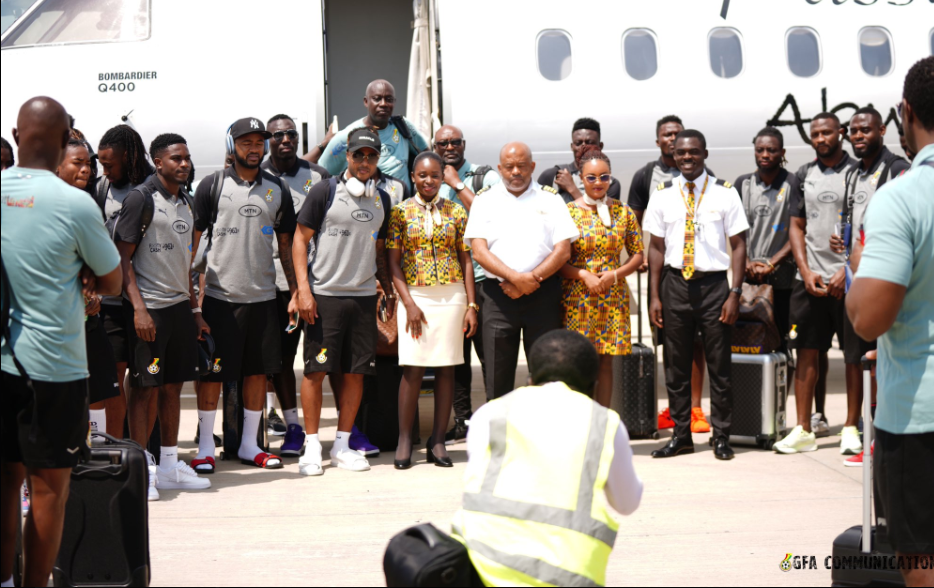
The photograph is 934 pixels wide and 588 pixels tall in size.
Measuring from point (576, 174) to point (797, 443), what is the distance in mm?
2507

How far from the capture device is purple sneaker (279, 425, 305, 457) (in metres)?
7.18

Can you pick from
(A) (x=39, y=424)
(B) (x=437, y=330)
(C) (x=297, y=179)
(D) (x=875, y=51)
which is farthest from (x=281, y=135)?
(D) (x=875, y=51)

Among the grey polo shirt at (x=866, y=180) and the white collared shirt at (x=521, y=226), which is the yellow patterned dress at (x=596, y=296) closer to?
the white collared shirt at (x=521, y=226)

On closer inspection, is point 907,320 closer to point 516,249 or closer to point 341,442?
point 516,249

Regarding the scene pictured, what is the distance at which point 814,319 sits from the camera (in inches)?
286

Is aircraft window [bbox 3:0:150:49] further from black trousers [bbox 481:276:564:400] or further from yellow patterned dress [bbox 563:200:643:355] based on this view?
yellow patterned dress [bbox 563:200:643:355]

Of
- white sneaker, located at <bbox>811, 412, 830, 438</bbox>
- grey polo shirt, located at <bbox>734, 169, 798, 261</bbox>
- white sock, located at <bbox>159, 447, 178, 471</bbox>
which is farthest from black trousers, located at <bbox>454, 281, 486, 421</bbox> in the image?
white sneaker, located at <bbox>811, 412, 830, 438</bbox>

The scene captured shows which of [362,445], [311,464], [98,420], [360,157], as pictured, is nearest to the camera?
[98,420]

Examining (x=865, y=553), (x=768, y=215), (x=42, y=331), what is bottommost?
(x=865, y=553)

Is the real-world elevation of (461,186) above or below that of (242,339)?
above

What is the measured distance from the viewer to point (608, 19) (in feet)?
33.4

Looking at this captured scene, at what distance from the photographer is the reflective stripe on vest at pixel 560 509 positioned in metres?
2.71

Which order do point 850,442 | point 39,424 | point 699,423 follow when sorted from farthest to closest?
1. point 699,423
2. point 850,442
3. point 39,424

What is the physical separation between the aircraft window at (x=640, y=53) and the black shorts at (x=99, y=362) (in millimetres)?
6354
